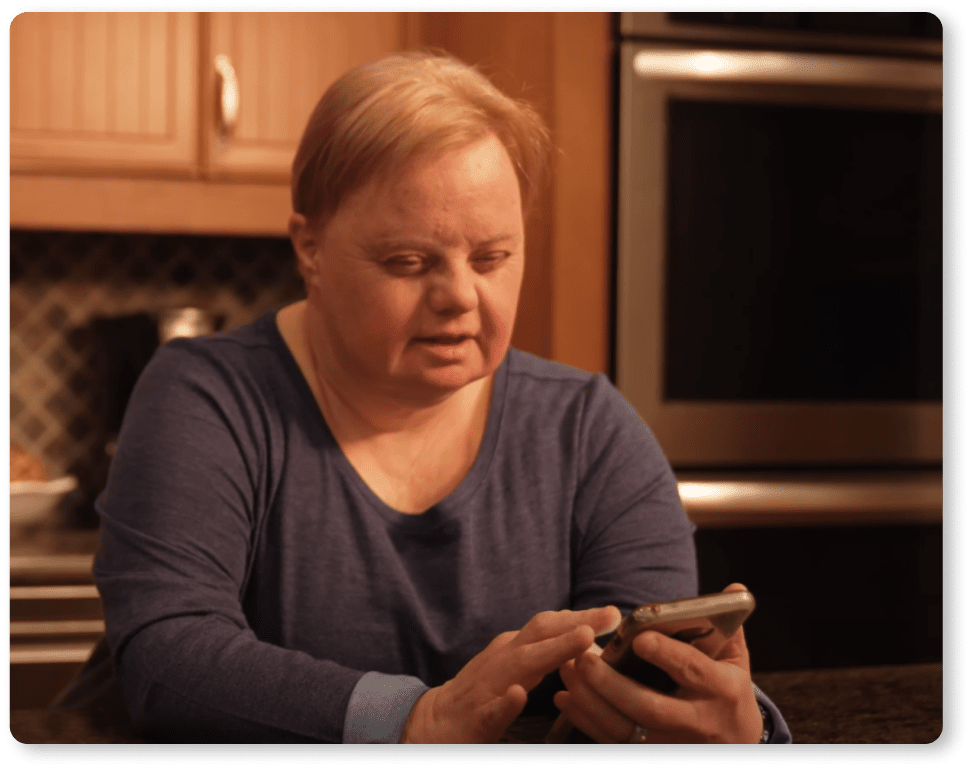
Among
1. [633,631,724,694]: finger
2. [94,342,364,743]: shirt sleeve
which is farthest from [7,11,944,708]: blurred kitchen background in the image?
[633,631,724,694]: finger

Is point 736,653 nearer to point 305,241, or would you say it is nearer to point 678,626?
point 678,626

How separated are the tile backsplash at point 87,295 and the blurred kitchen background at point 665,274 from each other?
33 centimetres

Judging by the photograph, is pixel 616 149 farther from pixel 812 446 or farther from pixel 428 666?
pixel 428 666

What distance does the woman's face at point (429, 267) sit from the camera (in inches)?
23.5

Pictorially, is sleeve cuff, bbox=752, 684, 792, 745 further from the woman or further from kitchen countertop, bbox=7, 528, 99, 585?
kitchen countertop, bbox=7, 528, 99, 585

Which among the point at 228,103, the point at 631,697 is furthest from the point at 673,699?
the point at 228,103

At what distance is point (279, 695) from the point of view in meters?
0.55

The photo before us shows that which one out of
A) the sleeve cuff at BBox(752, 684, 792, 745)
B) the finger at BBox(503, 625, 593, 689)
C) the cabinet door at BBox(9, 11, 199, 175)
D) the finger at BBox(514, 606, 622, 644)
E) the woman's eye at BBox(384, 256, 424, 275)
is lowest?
the sleeve cuff at BBox(752, 684, 792, 745)

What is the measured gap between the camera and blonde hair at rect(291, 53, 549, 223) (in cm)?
60

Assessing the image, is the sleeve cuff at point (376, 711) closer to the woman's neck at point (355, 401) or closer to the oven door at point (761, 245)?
the woman's neck at point (355, 401)

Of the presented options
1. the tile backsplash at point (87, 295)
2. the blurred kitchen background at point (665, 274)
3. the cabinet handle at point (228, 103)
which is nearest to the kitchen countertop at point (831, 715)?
the blurred kitchen background at point (665, 274)

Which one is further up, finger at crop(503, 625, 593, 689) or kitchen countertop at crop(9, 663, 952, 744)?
finger at crop(503, 625, 593, 689)

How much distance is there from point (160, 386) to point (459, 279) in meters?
0.22

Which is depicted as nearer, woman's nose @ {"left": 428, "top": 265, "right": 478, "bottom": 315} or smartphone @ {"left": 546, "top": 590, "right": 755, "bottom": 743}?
smartphone @ {"left": 546, "top": 590, "right": 755, "bottom": 743}
